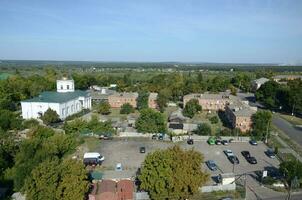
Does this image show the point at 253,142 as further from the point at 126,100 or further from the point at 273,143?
the point at 126,100

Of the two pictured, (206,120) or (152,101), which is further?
(152,101)

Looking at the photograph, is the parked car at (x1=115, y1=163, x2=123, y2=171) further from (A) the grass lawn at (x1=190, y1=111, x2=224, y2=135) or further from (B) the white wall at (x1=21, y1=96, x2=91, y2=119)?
(B) the white wall at (x1=21, y1=96, x2=91, y2=119)

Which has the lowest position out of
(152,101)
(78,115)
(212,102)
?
(78,115)

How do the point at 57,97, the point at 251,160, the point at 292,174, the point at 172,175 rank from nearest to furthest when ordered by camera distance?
the point at 172,175 → the point at 292,174 → the point at 251,160 → the point at 57,97

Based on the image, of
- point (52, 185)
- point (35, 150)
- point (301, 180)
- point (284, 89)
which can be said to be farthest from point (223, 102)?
point (52, 185)

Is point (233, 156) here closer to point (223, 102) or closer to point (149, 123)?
point (149, 123)

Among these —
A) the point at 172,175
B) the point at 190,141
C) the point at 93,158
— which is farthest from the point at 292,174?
the point at 93,158

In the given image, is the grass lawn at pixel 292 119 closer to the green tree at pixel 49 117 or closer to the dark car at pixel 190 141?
the dark car at pixel 190 141
